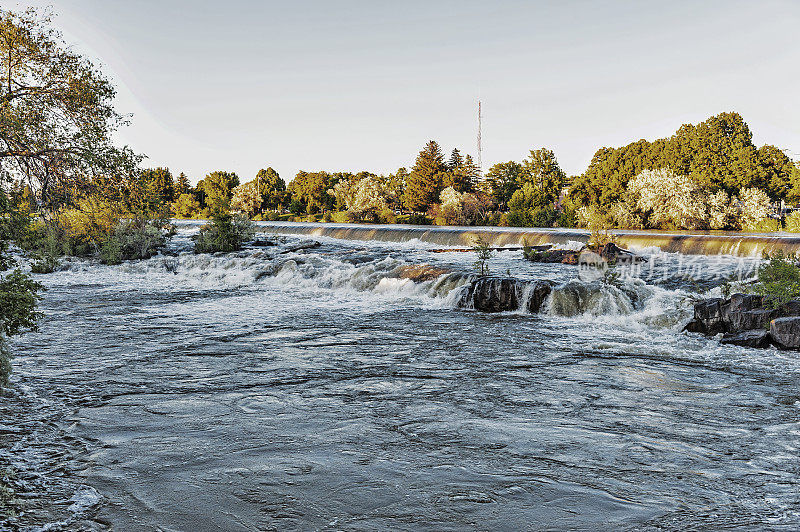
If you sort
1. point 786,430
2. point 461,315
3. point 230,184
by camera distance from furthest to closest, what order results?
point 230,184, point 461,315, point 786,430

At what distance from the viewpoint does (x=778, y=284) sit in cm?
1010

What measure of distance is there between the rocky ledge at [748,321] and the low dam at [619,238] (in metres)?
10.5

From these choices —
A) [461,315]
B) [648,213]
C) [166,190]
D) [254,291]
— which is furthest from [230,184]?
[461,315]

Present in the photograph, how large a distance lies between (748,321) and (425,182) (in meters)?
57.9

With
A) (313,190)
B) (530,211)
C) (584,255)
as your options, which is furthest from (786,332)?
(313,190)

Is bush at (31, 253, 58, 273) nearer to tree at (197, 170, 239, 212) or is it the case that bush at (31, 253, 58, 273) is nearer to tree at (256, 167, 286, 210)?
tree at (256, 167, 286, 210)

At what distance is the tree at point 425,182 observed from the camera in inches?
2621

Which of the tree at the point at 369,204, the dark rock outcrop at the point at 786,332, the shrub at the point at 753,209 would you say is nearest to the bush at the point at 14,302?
the dark rock outcrop at the point at 786,332

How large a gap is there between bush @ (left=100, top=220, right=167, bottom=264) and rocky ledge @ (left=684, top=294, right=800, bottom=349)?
869 inches

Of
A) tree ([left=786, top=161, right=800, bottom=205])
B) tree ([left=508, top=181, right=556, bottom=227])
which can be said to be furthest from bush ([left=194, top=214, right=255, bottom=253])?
tree ([left=786, top=161, right=800, bottom=205])

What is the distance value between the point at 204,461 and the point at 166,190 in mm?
114727

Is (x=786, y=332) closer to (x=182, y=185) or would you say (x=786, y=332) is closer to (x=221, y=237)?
(x=221, y=237)

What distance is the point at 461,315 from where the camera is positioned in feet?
42.6

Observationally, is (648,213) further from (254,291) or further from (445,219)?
(254,291)
